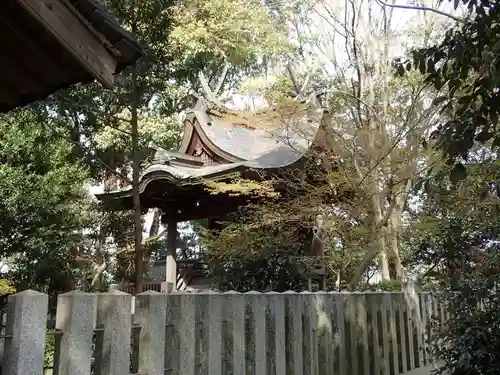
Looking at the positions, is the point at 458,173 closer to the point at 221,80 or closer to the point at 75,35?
the point at 75,35

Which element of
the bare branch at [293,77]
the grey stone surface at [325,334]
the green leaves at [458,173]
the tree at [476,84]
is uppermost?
the bare branch at [293,77]

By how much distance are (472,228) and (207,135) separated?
6307 mm

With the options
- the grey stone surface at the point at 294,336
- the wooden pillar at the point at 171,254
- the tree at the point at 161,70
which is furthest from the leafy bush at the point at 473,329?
the wooden pillar at the point at 171,254

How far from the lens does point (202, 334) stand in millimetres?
2736

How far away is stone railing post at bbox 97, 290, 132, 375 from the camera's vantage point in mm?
2105

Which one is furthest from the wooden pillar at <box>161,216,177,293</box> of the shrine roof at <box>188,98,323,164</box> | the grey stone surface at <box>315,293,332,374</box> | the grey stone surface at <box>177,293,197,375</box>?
the grey stone surface at <box>177,293,197,375</box>

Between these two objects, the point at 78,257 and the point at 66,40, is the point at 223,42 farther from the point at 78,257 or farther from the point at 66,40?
the point at 66,40

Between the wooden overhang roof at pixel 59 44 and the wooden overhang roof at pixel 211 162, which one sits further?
the wooden overhang roof at pixel 211 162

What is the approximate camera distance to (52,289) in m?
10.6

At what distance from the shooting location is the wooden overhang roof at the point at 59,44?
2.40 m

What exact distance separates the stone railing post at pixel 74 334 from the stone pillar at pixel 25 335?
0.41 ft

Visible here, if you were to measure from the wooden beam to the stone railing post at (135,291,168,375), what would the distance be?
3.91 ft

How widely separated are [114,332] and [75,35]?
146 centimetres

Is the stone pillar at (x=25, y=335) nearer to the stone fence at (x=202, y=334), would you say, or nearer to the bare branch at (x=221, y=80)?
the stone fence at (x=202, y=334)
